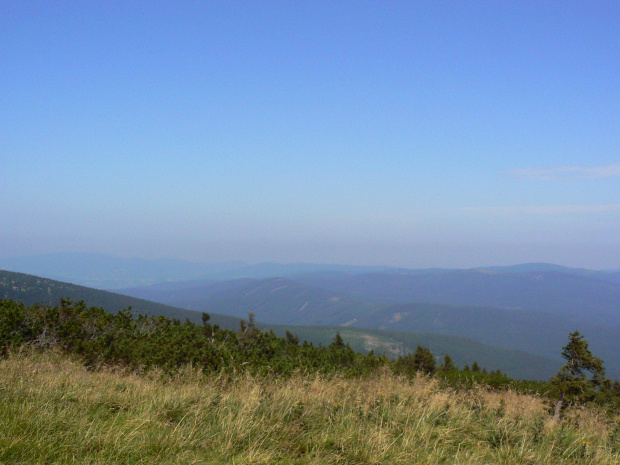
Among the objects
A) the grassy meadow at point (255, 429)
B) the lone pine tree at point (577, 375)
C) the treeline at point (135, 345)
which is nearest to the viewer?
the grassy meadow at point (255, 429)

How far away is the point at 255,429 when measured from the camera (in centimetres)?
472

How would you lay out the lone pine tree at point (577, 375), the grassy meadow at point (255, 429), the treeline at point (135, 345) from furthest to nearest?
the lone pine tree at point (577, 375) → the treeline at point (135, 345) → the grassy meadow at point (255, 429)

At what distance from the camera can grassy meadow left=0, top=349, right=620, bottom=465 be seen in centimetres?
400

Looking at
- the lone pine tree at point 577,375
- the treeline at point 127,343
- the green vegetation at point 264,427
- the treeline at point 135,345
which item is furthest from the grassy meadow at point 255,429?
the lone pine tree at point 577,375

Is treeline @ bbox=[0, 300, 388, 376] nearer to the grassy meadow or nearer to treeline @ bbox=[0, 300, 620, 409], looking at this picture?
treeline @ bbox=[0, 300, 620, 409]

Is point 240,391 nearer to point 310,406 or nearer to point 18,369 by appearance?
point 310,406

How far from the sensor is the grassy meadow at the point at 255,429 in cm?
400

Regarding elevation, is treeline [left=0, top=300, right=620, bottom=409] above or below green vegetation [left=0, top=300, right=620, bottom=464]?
below

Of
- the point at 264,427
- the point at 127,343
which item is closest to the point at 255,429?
the point at 264,427

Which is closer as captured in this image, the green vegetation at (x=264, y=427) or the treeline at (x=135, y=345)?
the green vegetation at (x=264, y=427)

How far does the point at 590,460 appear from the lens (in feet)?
16.1

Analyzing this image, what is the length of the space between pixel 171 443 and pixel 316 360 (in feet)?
37.0

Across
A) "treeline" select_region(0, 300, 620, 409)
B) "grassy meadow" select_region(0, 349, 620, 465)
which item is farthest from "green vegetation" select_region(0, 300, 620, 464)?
"treeline" select_region(0, 300, 620, 409)

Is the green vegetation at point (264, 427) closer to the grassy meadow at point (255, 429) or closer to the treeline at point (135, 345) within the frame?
the grassy meadow at point (255, 429)
